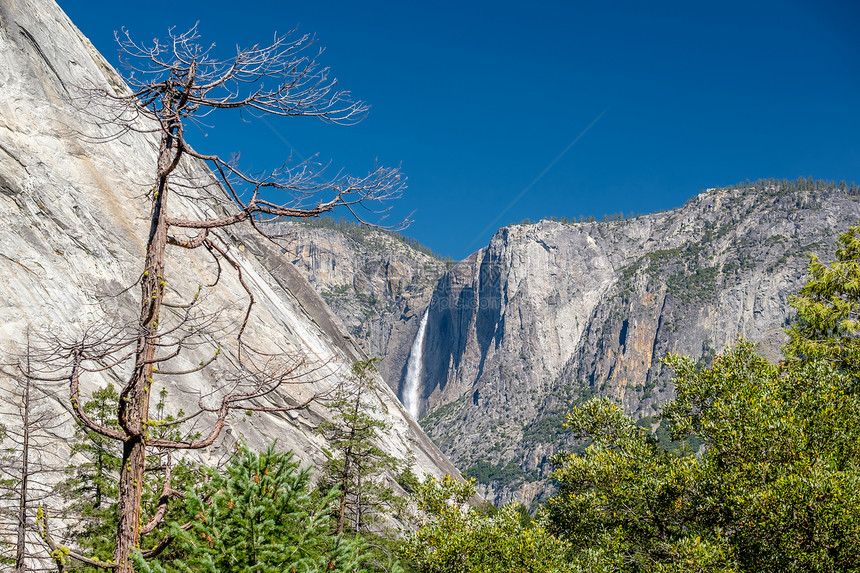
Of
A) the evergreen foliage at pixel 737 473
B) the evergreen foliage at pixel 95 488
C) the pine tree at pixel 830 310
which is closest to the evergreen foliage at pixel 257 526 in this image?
the evergreen foliage at pixel 737 473

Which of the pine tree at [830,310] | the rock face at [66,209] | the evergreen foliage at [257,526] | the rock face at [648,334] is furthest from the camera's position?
the rock face at [648,334]

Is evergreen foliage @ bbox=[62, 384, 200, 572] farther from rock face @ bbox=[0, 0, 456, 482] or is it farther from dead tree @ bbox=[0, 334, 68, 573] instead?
rock face @ bbox=[0, 0, 456, 482]

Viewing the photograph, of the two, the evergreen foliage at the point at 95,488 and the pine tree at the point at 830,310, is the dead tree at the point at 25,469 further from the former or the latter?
the pine tree at the point at 830,310

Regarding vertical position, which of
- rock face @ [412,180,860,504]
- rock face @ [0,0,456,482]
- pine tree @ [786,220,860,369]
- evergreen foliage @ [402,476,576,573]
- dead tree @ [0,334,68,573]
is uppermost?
rock face @ [412,180,860,504]

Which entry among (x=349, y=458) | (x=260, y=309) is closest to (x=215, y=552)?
(x=349, y=458)

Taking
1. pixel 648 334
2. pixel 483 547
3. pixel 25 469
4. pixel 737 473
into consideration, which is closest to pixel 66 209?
pixel 25 469

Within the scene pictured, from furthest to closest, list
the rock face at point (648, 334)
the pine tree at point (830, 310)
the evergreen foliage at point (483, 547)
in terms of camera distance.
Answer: the rock face at point (648, 334) → the pine tree at point (830, 310) → the evergreen foliage at point (483, 547)

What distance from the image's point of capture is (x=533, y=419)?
18200 centimetres

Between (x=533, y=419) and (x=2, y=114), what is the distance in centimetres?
17000

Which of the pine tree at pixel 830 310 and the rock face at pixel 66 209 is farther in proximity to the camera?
the rock face at pixel 66 209

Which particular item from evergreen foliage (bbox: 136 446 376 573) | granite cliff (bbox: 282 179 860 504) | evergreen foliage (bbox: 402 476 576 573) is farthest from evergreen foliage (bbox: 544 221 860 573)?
granite cliff (bbox: 282 179 860 504)

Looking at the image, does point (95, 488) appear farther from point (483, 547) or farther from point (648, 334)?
point (648, 334)

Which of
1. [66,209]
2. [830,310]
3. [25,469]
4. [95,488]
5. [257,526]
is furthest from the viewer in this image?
[66,209]

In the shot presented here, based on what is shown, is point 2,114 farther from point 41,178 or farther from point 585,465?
point 585,465
